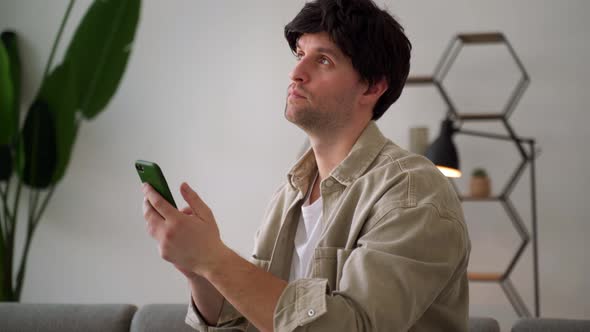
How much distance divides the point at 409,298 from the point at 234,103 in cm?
270

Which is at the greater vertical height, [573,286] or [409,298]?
[409,298]

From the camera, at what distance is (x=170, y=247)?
1230 mm

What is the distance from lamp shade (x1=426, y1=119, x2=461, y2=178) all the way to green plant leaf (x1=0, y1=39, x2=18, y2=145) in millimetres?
2030

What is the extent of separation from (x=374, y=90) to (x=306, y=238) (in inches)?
14.4

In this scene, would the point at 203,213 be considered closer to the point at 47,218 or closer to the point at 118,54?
the point at 118,54

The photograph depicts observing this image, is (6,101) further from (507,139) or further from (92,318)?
(507,139)

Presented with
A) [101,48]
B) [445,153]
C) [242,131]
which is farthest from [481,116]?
[101,48]

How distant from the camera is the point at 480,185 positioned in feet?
10.7

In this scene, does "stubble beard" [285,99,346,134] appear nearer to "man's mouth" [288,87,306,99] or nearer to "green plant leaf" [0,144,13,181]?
"man's mouth" [288,87,306,99]

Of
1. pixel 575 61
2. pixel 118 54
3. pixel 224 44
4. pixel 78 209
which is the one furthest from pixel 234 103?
pixel 575 61

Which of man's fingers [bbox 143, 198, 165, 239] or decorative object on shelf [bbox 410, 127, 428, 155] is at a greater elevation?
man's fingers [bbox 143, 198, 165, 239]

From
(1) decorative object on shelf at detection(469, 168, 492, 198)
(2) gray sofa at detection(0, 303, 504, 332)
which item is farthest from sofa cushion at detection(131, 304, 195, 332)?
(1) decorative object on shelf at detection(469, 168, 492, 198)

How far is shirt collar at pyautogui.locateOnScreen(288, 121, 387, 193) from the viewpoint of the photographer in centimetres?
148

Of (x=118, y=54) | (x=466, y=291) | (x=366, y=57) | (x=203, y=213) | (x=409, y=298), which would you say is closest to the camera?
(x=409, y=298)
